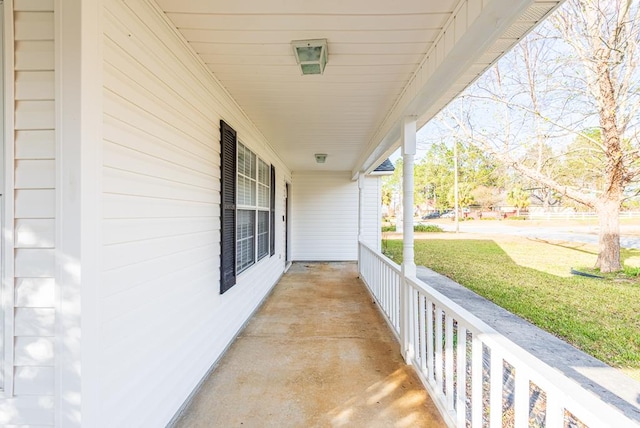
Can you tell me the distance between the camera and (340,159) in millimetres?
6492

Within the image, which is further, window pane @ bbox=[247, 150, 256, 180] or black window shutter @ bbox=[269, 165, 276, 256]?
black window shutter @ bbox=[269, 165, 276, 256]

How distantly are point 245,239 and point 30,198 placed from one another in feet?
8.56

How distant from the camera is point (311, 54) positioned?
2088 mm

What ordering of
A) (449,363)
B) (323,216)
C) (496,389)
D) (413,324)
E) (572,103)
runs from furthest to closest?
(323,216) < (572,103) < (413,324) < (449,363) < (496,389)

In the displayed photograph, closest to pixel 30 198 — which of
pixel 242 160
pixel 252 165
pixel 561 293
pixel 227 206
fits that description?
pixel 227 206

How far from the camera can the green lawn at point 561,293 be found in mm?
3650

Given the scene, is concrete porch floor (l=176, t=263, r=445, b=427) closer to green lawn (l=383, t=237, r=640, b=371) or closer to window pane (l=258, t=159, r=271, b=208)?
window pane (l=258, t=159, r=271, b=208)

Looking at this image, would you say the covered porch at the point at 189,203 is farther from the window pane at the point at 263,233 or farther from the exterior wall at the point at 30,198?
the window pane at the point at 263,233

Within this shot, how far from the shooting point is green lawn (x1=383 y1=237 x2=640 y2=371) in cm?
365

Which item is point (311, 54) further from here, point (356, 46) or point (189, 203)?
point (189, 203)

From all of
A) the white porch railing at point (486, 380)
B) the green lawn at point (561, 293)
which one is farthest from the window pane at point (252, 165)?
the green lawn at point (561, 293)

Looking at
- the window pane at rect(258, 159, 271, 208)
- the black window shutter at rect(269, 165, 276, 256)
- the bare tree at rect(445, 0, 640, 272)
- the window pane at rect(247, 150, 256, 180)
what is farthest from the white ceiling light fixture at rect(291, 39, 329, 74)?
the bare tree at rect(445, 0, 640, 272)

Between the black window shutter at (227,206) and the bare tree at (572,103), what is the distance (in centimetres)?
476

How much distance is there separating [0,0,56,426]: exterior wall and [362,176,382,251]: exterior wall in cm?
776
